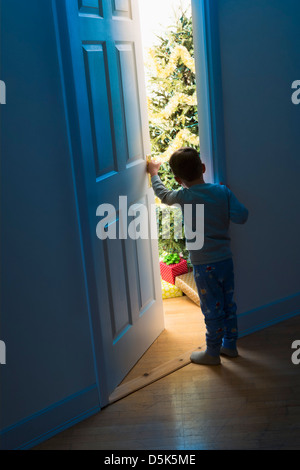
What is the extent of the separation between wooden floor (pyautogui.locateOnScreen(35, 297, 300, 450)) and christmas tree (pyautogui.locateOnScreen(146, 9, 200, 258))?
3.69ft

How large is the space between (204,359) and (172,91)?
65.3 inches

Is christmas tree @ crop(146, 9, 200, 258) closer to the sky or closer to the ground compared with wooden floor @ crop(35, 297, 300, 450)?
closer to the sky

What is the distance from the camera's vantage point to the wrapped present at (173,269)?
139 inches

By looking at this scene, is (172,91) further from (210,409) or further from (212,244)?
(210,409)

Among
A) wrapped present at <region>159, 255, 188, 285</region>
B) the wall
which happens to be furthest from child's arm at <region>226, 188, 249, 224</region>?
wrapped present at <region>159, 255, 188, 285</region>

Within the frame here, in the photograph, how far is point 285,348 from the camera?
271 cm

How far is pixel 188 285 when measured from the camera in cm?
340

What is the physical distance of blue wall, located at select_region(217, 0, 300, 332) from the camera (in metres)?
2.55

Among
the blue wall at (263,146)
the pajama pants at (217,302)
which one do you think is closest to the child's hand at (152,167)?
A: the blue wall at (263,146)

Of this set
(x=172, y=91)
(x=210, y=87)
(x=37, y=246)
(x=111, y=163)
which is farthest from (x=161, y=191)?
(x=172, y=91)

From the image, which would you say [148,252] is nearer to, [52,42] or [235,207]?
[235,207]

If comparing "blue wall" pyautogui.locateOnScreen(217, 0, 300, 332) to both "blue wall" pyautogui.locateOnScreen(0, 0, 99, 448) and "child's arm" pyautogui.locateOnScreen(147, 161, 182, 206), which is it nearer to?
"child's arm" pyautogui.locateOnScreen(147, 161, 182, 206)

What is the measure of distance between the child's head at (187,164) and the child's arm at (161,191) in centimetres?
9

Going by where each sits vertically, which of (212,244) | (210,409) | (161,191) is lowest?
(210,409)
